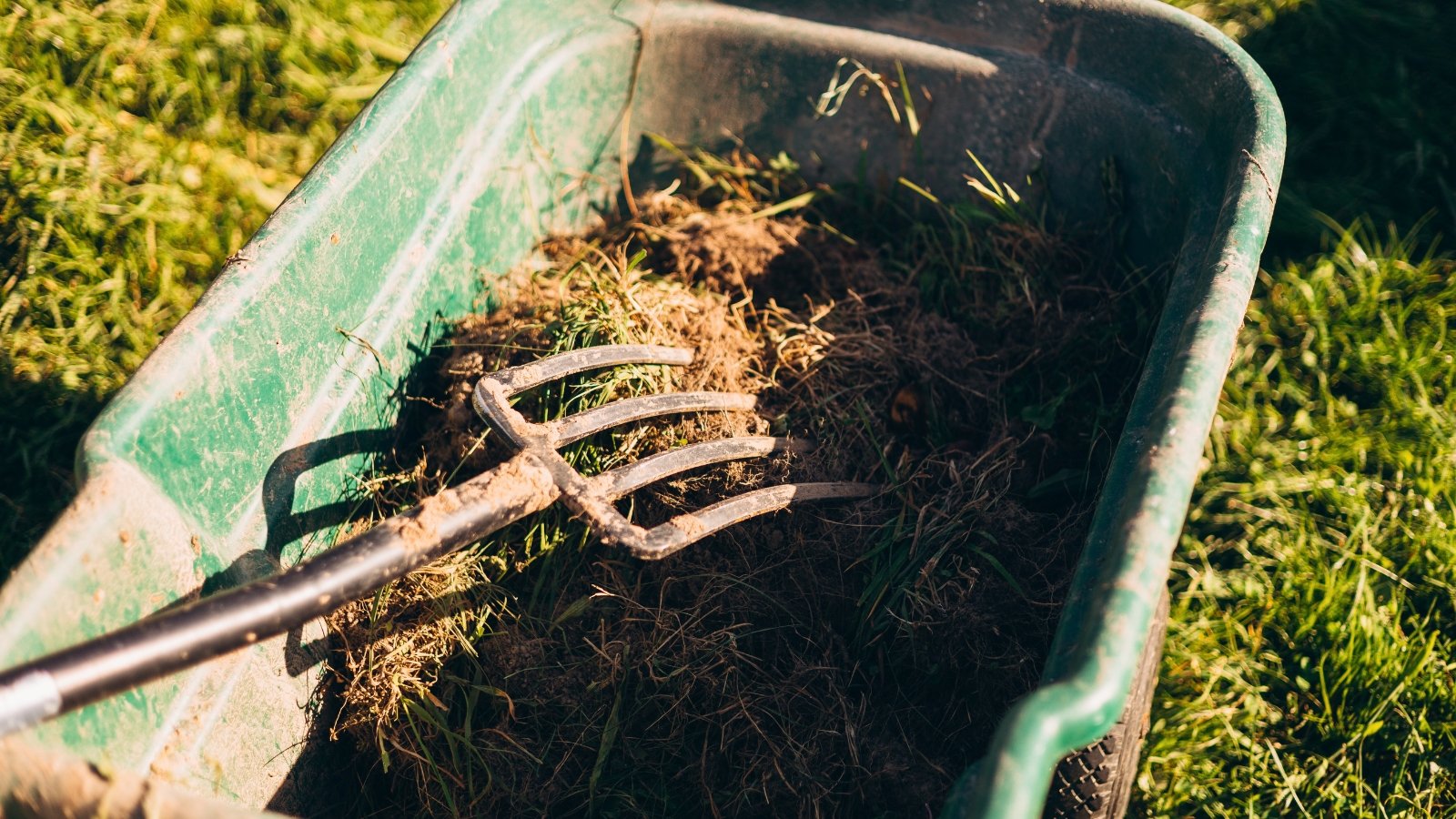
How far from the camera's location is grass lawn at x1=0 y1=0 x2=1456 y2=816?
2.00 m

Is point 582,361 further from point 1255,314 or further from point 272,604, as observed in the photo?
point 1255,314

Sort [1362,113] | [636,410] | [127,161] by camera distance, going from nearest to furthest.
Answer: [636,410] → [127,161] → [1362,113]

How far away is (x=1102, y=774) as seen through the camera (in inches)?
62.9

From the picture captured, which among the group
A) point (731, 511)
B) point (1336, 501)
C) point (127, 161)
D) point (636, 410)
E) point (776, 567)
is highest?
point (127, 161)

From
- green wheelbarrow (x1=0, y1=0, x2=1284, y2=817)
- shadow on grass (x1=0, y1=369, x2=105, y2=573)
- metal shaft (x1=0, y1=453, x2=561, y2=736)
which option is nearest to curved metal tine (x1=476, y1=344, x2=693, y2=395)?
metal shaft (x1=0, y1=453, x2=561, y2=736)

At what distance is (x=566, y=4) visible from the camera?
229 centimetres

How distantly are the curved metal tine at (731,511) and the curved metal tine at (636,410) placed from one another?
0.65 feet

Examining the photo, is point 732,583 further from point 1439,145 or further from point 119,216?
point 1439,145

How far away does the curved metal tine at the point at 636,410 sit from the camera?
178 cm

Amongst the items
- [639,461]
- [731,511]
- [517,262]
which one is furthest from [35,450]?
[731,511]

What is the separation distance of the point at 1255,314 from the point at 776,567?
144cm

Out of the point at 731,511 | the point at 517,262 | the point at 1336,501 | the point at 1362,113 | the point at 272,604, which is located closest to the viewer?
the point at 272,604

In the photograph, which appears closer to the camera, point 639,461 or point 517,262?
point 639,461

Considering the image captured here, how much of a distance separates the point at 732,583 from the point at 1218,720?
3.30 feet
